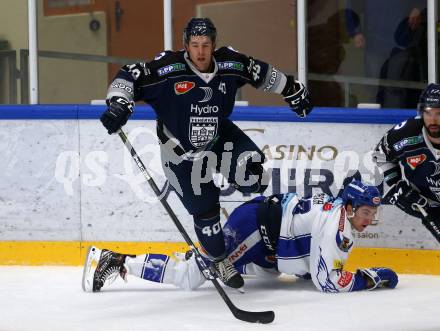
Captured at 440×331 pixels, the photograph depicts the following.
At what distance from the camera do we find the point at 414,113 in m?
5.80

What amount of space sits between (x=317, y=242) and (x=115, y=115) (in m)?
1.16

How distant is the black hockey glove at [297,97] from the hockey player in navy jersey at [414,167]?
0.47m

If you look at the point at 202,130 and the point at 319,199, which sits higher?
the point at 202,130

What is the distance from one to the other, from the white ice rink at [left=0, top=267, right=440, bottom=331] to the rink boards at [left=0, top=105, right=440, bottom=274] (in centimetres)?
39

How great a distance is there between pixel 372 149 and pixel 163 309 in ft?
5.37

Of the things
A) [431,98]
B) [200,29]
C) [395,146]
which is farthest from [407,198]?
[200,29]

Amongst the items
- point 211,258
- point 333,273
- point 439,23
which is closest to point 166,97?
point 211,258

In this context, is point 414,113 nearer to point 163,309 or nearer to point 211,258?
point 211,258

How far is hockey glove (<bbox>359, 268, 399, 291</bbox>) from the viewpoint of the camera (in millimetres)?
5211

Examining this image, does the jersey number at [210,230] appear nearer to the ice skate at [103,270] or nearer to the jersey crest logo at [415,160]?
Result: the ice skate at [103,270]

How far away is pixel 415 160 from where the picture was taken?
5.39 m

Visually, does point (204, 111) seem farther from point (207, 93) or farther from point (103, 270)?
point (103, 270)

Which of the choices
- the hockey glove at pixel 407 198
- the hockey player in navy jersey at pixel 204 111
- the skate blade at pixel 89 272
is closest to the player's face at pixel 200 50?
the hockey player in navy jersey at pixel 204 111

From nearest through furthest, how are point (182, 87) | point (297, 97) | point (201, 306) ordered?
point (201, 306)
point (182, 87)
point (297, 97)
